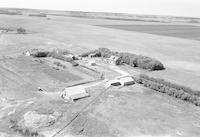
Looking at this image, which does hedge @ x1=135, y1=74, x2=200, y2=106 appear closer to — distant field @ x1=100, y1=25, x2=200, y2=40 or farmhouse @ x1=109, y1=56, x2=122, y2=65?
farmhouse @ x1=109, y1=56, x2=122, y2=65

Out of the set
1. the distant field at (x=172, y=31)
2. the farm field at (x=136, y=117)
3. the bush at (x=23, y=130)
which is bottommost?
the bush at (x=23, y=130)

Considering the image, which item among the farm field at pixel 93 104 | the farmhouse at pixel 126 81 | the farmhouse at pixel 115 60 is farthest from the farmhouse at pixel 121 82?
the farmhouse at pixel 115 60

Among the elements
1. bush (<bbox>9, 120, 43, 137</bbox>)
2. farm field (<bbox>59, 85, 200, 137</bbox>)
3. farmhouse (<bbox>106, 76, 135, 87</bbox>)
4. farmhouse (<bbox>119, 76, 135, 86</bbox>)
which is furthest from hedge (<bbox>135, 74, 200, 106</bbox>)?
bush (<bbox>9, 120, 43, 137</bbox>)

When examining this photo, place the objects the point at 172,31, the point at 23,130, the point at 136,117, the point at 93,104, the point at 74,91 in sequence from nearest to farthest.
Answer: the point at 23,130, the point at 136,117, the point at 93,104, the point at 74,91, the point at 172,31

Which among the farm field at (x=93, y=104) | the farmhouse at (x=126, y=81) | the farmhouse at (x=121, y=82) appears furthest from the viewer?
the farmhouse at (x=126, y=81)

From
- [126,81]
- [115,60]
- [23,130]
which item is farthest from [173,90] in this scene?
[23,130]

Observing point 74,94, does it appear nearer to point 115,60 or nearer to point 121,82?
point 121,82

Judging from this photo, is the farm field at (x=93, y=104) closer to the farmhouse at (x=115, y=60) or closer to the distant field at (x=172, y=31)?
the farmhouse at (x=115, y=60)

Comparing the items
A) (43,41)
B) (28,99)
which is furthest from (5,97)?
(43,41)
